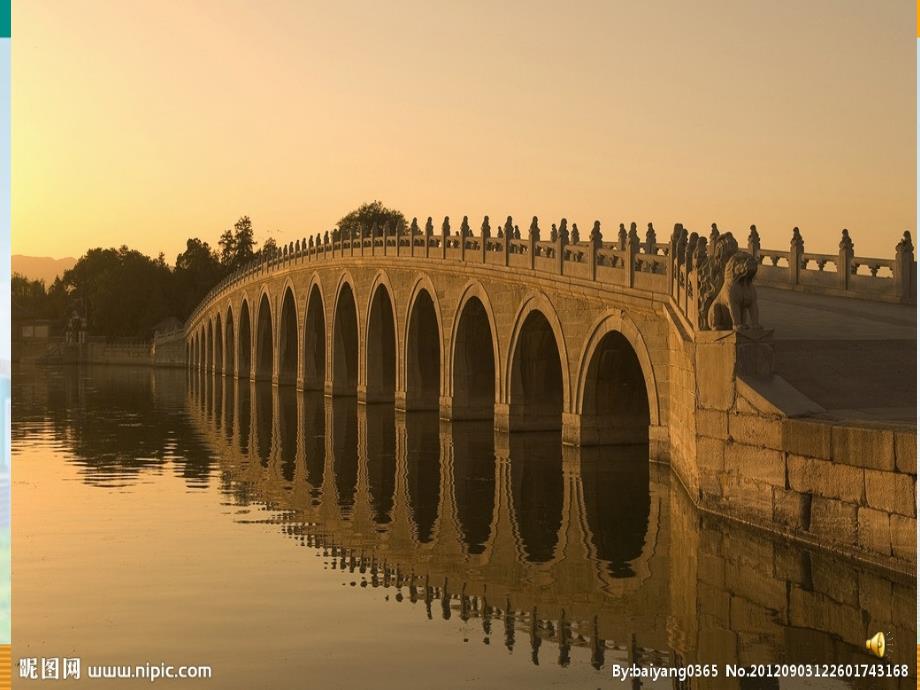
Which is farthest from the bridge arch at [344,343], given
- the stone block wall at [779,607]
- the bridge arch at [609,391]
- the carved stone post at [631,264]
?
the stone block wall at [779,607]

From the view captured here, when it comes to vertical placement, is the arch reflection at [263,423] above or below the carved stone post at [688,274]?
below

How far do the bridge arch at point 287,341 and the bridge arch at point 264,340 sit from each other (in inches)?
144

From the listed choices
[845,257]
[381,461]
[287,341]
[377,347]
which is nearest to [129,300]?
[287,341]

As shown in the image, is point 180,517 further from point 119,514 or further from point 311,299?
point 311,299

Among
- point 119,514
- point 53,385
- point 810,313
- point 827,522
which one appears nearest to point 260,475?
point 119,514

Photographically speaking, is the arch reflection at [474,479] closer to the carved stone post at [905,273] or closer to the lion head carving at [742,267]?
the lion head carving at [742,267]

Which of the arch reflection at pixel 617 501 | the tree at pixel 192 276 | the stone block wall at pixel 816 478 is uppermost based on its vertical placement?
the tree at pixel 192 276

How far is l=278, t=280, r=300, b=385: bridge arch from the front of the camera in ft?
194

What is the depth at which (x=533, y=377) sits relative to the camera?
102ft

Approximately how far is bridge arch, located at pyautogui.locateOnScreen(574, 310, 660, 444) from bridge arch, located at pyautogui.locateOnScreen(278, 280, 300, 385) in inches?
1294

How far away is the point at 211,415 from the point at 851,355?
26706mm

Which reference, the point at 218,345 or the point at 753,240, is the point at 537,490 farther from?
the point at 218,345

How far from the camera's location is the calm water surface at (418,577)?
1144 centimetres

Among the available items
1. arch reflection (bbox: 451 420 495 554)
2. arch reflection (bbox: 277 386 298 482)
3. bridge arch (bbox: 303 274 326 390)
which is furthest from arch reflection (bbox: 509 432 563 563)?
bridge arch (bbox: 303 274 326 390)
